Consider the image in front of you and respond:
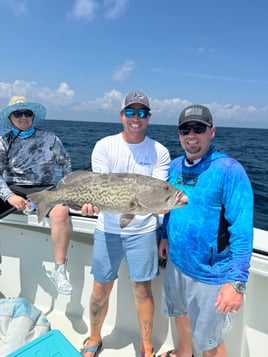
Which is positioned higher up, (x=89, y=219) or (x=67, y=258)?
(x=89, y=219)

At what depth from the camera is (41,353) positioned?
224 cm

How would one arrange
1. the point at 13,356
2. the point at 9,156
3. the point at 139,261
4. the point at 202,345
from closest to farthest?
the point at 13,356
the point at 202,345
the point at 139,261
the point at 9,156

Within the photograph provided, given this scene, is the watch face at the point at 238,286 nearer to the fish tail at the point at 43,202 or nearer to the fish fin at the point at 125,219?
the fish fin at the point at 125,219

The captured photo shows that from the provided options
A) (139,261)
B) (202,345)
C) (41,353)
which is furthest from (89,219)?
(202,345)

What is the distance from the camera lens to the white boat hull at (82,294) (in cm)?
276

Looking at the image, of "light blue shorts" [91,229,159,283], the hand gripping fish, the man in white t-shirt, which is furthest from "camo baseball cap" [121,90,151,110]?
"light blue shorts" [91,229,159,283]

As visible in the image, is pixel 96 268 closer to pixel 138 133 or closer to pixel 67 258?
pixel 67 258

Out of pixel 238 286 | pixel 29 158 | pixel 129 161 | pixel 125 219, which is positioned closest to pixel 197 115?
pixel 129 161

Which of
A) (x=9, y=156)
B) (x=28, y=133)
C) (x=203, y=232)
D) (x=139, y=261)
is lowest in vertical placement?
(x=139, y=261)

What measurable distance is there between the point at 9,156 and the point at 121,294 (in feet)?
6.86

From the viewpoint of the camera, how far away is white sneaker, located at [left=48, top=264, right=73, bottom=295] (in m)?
3.16

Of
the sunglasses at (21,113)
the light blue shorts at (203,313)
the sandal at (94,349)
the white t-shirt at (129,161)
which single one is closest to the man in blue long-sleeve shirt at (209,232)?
the light blue shorts at (203,313)

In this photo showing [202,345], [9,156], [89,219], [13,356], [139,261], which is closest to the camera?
[13,356]

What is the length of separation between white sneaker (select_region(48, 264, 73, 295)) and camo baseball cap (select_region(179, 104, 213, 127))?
200 centimetres
